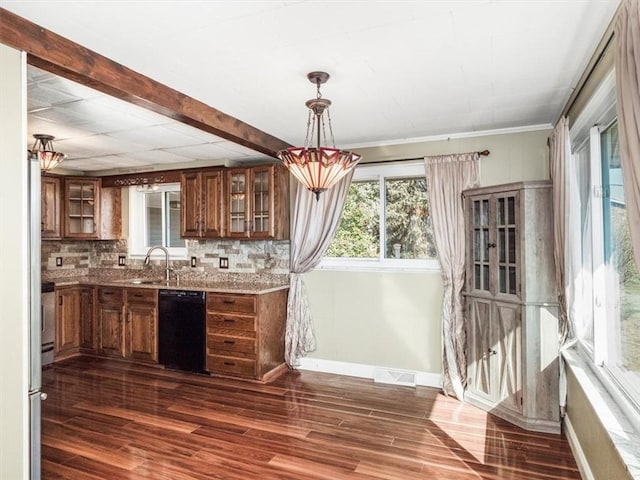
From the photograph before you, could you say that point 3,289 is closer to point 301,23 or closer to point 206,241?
point 301,23

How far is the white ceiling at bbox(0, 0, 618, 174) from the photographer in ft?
6.18

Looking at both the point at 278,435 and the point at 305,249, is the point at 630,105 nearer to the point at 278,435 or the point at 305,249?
the point at 278,435

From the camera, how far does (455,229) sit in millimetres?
3898

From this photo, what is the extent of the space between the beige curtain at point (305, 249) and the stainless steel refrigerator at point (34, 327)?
9.11 feet

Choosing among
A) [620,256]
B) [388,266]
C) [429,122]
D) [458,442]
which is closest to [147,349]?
[388,266]

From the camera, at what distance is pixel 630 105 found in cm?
136

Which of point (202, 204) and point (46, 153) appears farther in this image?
point (202, 204)

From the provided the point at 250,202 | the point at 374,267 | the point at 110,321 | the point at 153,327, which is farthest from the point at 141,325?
the point at 374,267

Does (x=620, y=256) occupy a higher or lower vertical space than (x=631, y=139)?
lower

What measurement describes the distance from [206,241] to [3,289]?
11.3 ft

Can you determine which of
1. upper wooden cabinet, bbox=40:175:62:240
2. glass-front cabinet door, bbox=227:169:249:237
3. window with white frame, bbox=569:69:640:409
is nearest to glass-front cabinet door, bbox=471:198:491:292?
window with white frame, bbox=569:69:640:409

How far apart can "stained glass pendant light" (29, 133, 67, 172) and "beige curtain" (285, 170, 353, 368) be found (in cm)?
231

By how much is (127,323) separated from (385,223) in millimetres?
3232

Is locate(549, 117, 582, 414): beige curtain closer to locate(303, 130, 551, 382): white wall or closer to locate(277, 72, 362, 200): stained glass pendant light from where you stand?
locate(303, 130, 551, 382): white wall
